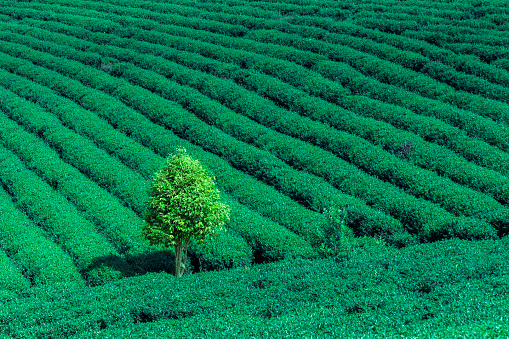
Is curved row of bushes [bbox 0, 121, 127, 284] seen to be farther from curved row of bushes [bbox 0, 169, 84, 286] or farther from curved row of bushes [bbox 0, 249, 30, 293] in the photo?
curved row of bushes [bbox 0, 249, 30, 293]

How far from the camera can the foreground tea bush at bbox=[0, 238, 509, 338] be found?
34.0 ft

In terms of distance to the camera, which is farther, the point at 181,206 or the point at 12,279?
the point at 12,279

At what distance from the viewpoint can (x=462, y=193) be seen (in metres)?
17.6

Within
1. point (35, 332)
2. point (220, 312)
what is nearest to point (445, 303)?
point (220, 312)

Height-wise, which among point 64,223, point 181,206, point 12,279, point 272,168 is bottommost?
point 12,279

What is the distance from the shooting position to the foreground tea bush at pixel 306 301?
10359 mm

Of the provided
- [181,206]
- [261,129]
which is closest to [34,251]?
[181,206]

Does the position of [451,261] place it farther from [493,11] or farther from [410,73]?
[493,11]

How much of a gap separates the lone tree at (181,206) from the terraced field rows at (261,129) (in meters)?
1.92

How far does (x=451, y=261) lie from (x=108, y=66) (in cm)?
2347

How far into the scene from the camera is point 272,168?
20484 millimetres

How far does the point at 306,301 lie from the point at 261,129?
1175 cm

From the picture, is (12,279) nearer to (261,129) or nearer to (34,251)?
(34,251)

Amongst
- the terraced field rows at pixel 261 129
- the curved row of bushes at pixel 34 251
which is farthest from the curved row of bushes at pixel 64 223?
the curved row of bushes at pixel 34 251
